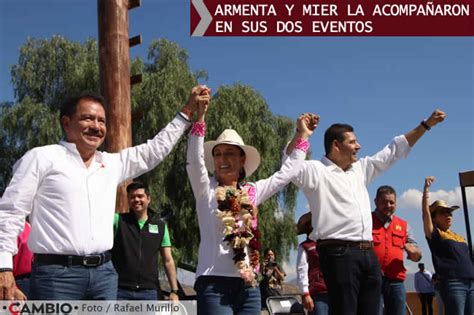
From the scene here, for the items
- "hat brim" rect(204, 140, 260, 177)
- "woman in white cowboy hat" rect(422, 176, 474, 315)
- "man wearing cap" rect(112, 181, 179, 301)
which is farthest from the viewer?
"woman in white cowboy hat" rect(422, 176, 474, 315)

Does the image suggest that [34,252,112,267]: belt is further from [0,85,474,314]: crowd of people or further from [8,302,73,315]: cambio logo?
[8,302,73,315]: cambio logo

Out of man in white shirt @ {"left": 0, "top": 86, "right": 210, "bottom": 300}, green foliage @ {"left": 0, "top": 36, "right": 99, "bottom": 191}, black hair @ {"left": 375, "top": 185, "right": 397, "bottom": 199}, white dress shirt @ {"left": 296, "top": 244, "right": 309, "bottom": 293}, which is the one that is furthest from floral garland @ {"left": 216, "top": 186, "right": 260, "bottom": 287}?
green foliage @ {"left": 0, "top": 36, "right": 99, "bottom": 191}

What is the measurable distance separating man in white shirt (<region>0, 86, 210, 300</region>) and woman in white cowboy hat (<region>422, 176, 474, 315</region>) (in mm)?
4318

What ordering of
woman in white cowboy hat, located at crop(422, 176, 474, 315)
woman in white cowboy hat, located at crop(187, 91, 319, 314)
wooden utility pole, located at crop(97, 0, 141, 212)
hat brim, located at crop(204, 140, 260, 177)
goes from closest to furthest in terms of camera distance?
1. woman in white cowboy hat, located at crop(187, 91, 319, 314)
2. hat brim, located at crop(204, 140, 260, 177)
3. woman in white cowboy hat, located at crop(422, 176, 474, 315)
4. wooden utility pole, located at crop(97, 0, 141, 212)

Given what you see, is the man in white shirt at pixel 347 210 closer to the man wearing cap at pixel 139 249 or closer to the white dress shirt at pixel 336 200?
the white dress shirt at pixel 336 200

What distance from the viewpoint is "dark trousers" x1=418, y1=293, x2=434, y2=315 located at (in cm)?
1563

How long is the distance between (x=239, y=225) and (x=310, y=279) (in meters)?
2.75

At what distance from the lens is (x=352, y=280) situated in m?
4.80

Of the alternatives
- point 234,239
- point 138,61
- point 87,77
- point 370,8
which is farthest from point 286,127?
point 234,239

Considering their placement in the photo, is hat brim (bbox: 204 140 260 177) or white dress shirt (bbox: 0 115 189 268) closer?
white dress shirt (bbox: 0 115 189 268)

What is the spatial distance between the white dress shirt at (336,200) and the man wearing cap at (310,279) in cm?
115

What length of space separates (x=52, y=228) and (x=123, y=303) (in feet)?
2.05

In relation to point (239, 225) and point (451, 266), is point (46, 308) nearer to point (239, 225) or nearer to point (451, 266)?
point (239, 225)

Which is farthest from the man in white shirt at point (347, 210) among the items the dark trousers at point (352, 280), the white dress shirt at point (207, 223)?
the white dress shirt at point (207, 223)
